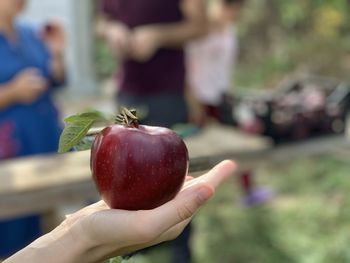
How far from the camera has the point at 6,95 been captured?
8.73 feet

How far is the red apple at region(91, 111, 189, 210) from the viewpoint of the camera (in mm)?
1020

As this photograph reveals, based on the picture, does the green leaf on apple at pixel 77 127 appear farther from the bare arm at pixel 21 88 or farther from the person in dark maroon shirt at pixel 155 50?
the person in dark maroon shirt at pixel 155 50

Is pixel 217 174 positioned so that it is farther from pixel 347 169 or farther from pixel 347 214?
pixel 347 169

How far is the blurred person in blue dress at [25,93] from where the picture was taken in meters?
2.69

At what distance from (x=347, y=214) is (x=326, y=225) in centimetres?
14

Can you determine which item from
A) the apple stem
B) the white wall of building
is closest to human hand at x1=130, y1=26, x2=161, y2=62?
the apple stem

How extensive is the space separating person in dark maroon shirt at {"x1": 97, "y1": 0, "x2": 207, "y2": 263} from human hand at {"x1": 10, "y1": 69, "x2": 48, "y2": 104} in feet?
1.51

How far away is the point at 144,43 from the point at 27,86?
0.56 meters

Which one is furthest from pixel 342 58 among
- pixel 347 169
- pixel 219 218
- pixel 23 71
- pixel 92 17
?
pixel 23 71

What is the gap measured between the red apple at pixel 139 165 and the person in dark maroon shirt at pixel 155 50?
1.95 meters

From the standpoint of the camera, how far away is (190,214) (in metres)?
0.99

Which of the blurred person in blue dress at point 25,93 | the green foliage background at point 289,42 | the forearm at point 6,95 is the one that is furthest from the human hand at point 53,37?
the green foliage background at point 289,42

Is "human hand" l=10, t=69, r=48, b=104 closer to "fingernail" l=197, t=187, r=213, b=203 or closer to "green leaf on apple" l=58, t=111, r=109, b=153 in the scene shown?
"green leaf on apple" l=58, t=111, r=109, b=153

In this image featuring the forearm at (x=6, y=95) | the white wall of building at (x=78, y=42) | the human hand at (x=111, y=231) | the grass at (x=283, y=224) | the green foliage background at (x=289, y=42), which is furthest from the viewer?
the green foliage background at (x=289, y=42)
